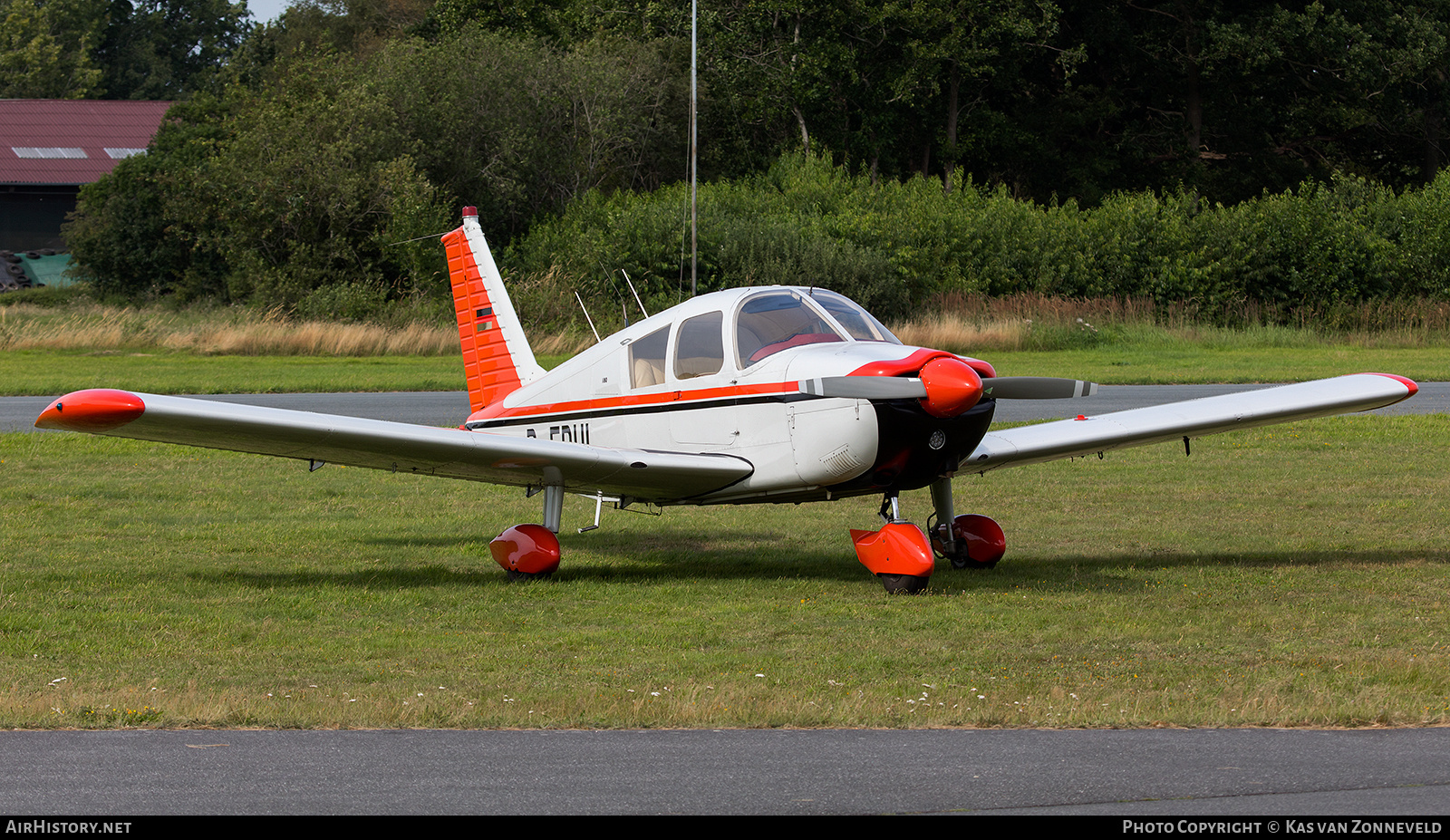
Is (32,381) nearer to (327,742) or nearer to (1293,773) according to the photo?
(327,742)

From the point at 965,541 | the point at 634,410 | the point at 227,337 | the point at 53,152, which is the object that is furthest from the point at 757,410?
the point at 53,152

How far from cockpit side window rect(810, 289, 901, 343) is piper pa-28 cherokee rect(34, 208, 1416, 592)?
0.02 metres

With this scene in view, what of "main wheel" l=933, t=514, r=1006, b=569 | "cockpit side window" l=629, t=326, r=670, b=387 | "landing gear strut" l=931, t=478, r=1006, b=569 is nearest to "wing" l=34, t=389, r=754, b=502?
"cockpit side window" l=629, t=326, r=670, b=387

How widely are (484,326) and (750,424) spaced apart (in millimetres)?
3785

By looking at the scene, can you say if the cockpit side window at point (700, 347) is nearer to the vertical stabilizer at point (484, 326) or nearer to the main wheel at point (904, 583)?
the main wheel at point (904, 583)

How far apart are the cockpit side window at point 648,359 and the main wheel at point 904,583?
7.71ft

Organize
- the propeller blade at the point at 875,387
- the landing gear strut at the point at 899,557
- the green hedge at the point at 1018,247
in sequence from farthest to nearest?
the green hedge at the point at 1018,247
the landing gear strut at the point at 899,557
the propeller blade at the point at 875,387

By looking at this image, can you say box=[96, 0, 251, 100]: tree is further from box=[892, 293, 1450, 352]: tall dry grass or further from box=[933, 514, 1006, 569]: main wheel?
box=[933, 514, 1006, 569]: main wheel

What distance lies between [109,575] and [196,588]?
870 millimetres

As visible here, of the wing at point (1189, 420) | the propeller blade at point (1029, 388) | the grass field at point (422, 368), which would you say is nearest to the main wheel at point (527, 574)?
the wing at point (1189, 420)

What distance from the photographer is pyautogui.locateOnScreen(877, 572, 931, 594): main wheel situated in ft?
29.9

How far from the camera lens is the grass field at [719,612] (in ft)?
20.6

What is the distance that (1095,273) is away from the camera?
36.7 metres

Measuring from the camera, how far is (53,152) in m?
65.4
